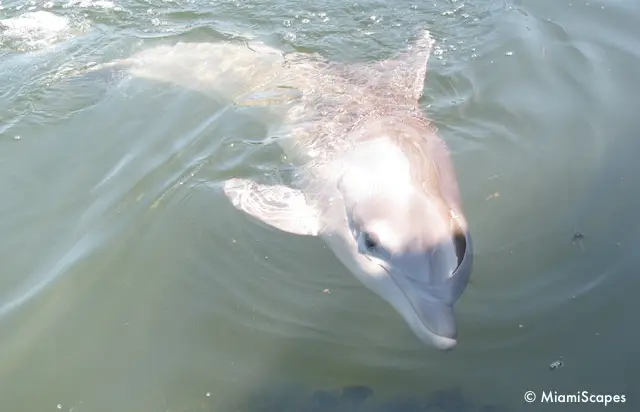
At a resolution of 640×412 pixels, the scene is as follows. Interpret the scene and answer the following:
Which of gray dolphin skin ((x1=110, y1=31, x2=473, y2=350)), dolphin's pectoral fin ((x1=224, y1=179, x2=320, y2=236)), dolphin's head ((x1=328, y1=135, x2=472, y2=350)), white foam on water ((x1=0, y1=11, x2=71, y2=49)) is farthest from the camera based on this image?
white foam on water ((x1=0, y1=11, x2=71, y2=49))

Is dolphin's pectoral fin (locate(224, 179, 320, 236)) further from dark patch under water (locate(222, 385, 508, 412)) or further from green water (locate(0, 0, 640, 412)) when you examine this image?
dark patch under water (locate(222, 385, 508, 412))

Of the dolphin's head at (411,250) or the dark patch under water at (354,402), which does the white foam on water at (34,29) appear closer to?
the dolphin's head at (411,250)

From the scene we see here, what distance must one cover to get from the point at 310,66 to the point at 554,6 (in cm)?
354

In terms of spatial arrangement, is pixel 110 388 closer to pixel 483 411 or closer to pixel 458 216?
pixel 483 411

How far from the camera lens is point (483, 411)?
12.0 ft

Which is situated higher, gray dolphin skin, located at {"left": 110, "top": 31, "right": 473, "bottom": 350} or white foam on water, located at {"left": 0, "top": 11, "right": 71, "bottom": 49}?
white foam on water, located at {"left": 0, "top": 11, "right": 71, "bottom": 49}

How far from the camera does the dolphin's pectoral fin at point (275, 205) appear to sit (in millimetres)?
5195

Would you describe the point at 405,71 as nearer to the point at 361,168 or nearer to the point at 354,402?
the point at 361,168

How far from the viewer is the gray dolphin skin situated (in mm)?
4367

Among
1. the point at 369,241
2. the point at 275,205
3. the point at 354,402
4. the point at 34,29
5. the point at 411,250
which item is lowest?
the point at 354,402

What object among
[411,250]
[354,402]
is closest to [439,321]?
[411,250]

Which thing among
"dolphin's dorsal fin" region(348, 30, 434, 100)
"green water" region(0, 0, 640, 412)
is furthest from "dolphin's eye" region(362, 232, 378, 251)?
"dolphin's dorsal fin" region(348, 30, 434, 100)

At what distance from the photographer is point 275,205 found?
5.44 metres

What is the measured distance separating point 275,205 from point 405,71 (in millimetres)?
2647
